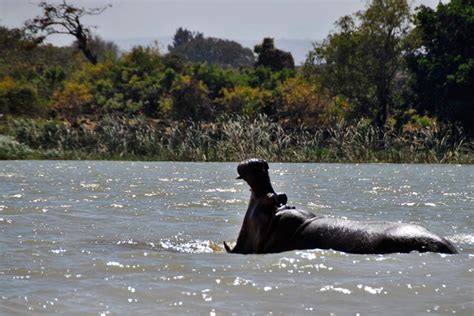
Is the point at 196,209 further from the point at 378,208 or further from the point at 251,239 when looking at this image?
the point at 251,239

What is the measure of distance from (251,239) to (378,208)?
7.14 metres

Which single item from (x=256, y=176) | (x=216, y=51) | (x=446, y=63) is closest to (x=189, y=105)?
(x=446, y=63)

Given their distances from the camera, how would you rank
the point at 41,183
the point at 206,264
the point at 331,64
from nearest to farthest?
the point at 206,264, the point at 41,183, the point at 331,64

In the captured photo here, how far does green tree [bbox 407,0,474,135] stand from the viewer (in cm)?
5053

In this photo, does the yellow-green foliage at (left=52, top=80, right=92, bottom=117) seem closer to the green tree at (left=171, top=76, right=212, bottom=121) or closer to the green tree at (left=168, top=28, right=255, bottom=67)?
the green tree at (left=171, top=76, right=212, bottom=121)

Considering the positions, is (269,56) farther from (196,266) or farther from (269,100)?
(196,266)

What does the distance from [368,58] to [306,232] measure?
47.3 m

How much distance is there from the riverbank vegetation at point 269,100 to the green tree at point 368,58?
0.06 meters

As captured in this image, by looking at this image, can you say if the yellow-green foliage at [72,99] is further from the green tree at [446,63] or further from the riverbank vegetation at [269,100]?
the green tree at [446,63]

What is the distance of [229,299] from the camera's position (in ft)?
25.7

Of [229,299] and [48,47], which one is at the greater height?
[48,47]

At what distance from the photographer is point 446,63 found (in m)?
51.8

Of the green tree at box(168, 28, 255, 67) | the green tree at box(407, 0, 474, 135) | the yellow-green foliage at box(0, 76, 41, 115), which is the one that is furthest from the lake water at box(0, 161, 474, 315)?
the green tree at box(168, 28, 255, 67)

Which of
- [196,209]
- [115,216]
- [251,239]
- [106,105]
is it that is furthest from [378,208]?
[106,105]
